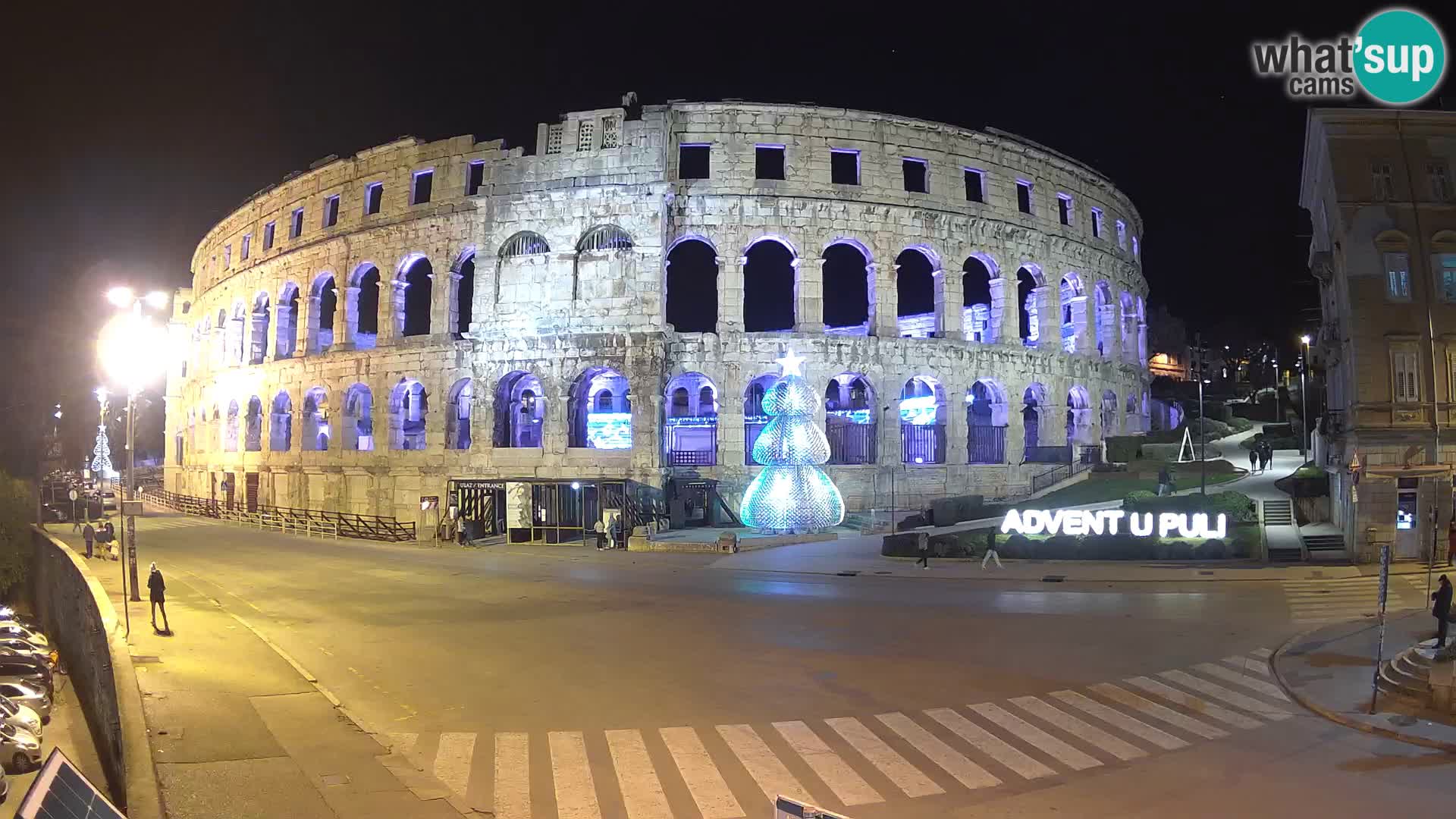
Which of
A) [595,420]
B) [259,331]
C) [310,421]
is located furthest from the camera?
[259,331]

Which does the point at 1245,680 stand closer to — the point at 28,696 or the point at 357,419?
the point at 28,696

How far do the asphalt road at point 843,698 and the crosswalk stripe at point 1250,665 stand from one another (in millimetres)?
145

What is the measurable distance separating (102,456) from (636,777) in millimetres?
77717

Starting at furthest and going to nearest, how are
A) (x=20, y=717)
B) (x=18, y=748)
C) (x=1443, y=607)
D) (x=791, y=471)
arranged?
(x=791, y=471) < (x=20, y=717) < (x=18, y=748) < (x=1443, y=607)

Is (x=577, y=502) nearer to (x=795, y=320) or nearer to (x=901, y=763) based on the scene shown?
(x=795, y=320)

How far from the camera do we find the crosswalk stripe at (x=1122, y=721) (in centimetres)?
1056

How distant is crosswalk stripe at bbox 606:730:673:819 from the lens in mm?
8570

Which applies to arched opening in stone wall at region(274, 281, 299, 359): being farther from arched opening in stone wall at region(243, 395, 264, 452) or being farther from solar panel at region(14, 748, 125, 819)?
solar panel at region(14, 748, 125, 819)

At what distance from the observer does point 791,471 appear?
33.6 meters

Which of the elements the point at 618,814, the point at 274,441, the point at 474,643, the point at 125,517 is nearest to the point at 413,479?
the point at 274,441

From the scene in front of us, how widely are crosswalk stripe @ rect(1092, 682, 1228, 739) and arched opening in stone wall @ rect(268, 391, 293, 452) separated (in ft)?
158

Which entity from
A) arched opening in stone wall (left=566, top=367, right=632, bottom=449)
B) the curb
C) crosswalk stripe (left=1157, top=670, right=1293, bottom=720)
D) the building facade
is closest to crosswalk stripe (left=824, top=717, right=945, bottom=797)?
crosswalk stripe (left=1157, top=670, right=1293, bottom=720)

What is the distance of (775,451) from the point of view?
3300 cm

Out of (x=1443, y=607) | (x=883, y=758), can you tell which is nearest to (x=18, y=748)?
(x=883, y=758)
